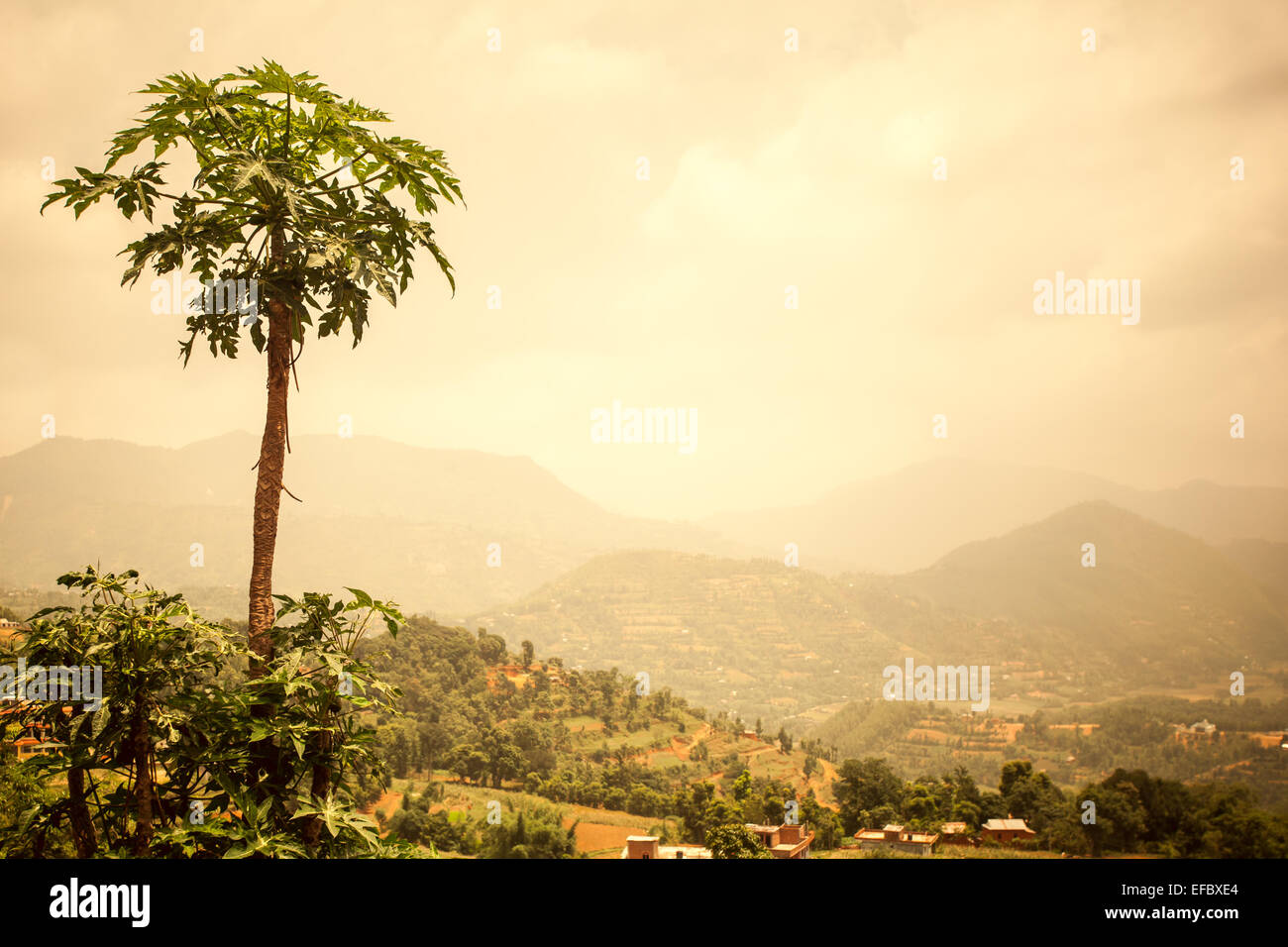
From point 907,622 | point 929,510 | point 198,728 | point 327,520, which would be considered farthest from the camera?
point 929,510

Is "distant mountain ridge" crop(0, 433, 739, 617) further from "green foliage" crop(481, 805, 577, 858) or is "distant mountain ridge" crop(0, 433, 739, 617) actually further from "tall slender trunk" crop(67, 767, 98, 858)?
"tall slender trunk" crop(67, 767, 98, 858)

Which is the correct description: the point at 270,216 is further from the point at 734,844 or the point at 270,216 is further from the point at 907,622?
the point at 907,622

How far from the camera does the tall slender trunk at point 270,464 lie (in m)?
4.14

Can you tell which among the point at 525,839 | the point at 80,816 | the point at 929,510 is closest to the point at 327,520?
the point at 525,839

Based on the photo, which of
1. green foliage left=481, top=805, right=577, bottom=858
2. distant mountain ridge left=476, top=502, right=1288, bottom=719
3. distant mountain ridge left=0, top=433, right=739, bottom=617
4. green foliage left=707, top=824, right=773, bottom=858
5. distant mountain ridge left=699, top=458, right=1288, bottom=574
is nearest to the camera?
green foliage left=707, top=824, right=773, bottom=858

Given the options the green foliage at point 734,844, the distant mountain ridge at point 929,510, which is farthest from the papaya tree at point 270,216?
the distant mountain ridge at point 929,510

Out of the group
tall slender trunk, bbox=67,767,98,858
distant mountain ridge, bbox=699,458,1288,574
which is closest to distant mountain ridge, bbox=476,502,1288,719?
distant mountain ridge, bbox=699,458,1288,574

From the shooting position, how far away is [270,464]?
13.9ft

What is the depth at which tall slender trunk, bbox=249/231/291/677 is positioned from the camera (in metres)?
4.14

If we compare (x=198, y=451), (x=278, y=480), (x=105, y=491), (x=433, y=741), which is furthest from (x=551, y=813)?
(x=198, y=451)

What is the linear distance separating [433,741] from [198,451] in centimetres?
6068

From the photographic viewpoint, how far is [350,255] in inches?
155

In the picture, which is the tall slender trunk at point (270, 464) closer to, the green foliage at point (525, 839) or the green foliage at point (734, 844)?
the green foliage at point (734, 844)

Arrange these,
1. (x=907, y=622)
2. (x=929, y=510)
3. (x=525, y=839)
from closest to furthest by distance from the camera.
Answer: (x=525, y=839), (x=907, y=622), (x=929, y=510)
